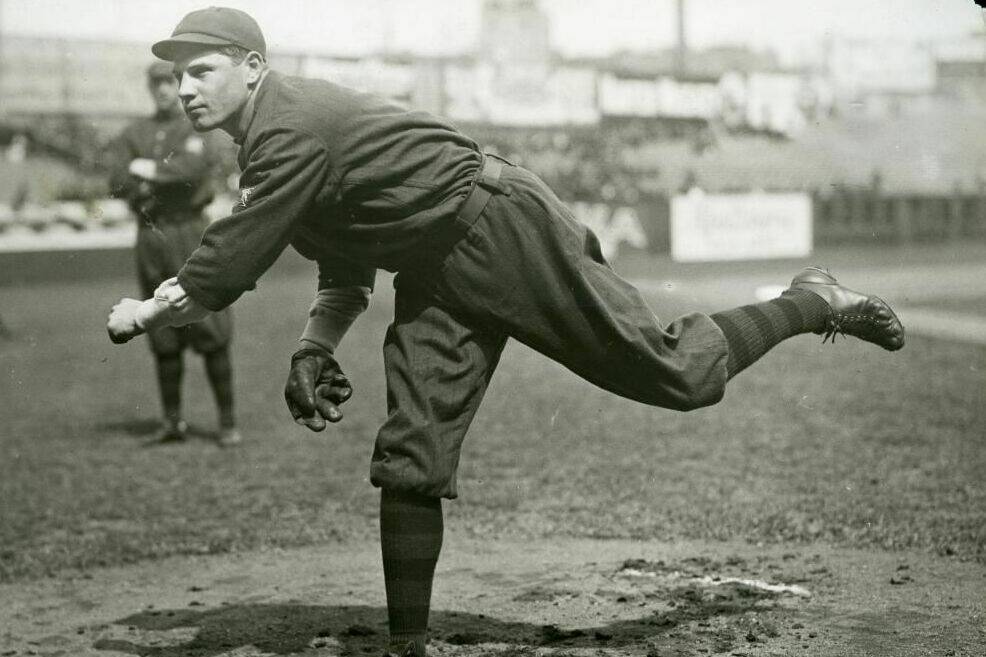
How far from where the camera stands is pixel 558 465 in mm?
7297

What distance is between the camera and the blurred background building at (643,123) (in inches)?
1008

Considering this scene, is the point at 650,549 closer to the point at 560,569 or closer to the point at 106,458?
the point at 560,569

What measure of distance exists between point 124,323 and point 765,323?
1.95 meters

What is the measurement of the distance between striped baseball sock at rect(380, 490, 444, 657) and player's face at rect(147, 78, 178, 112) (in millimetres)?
4961

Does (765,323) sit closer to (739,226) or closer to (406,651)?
(406,651)

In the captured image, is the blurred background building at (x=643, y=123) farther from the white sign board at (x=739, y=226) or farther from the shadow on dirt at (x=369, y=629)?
the shadow on dirt at (x=369, y=629)

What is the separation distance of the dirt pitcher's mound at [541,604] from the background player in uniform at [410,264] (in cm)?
72

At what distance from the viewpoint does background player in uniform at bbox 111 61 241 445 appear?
311 inches

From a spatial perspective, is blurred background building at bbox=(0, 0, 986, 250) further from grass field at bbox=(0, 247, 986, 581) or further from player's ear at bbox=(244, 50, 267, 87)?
player's ear at bbox=(244, 50, 267, 87)

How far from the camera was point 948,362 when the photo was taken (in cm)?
1041

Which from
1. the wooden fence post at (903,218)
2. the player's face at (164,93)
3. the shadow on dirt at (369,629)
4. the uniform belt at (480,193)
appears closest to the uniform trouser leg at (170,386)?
the player's face at (164,93)

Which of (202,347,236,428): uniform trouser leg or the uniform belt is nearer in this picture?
the uniform belt

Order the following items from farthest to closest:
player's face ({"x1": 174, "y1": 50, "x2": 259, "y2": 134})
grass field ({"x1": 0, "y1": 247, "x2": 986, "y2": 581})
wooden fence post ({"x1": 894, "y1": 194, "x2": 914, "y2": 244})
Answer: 1. wooden fence post ({"x1": 894, "y1": 194, "x2": 914, "y2": 244})
2. grass field ({"x1": 0, "y1": 247, "x2": 986, "y2": 581})
3. player's face ({"x1": 174, "y1": 50, "x2": 259, "y2": 134})

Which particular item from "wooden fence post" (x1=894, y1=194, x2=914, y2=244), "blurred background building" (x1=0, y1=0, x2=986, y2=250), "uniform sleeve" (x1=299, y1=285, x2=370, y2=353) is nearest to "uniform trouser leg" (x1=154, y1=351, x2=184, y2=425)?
"uniform sleeve" (x1=299, y1=285, x2=370, y2=353)
